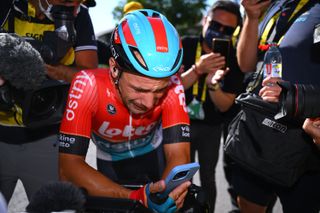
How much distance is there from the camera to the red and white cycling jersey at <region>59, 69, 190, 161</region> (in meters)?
2.09

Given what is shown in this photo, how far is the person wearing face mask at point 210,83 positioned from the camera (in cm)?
323

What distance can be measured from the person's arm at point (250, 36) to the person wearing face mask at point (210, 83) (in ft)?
1.00

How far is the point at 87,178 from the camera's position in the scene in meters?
2.00

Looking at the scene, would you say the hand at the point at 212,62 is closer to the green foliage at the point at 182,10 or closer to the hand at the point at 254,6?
the hand at the point at 254,6

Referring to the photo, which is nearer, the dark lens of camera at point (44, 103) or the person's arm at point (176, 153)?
the dark lens of camera at point (44, 103)

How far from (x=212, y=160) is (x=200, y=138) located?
0.91ft

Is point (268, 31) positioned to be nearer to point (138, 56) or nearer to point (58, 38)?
point (138, 56)

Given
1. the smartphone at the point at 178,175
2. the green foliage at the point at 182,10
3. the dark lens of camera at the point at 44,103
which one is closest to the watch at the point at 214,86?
the dark lens of camera at the point at 44,103

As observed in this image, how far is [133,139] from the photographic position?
2.54 metres

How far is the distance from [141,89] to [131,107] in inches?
6.7

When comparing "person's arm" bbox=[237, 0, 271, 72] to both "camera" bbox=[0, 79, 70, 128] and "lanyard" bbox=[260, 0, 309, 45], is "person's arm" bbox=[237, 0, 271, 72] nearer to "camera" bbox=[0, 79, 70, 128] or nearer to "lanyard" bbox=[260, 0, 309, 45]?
"lanyard" bbox=[260, 0, 309, 45]

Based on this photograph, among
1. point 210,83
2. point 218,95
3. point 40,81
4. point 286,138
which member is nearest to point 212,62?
point 210,83

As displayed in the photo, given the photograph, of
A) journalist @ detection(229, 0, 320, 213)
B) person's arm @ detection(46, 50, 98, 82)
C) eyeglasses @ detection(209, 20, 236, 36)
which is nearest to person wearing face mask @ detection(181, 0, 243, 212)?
eyeglasses @ detection(209, 20, 236, 36)

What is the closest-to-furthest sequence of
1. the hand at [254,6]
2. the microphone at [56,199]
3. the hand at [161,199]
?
the microphone at [56,199]
the hand at [161,199]
the hand at [254,6]
